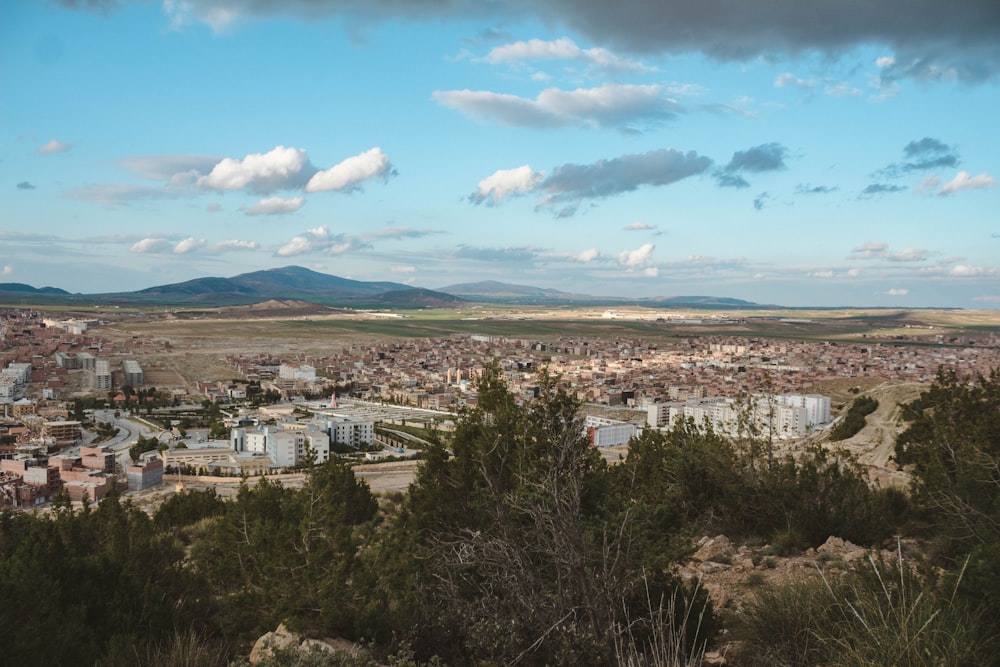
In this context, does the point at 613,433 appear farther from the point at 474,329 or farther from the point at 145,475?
the point at 474,329

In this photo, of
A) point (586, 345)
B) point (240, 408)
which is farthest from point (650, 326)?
point (240, 408)

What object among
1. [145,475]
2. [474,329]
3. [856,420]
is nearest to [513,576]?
[856,420]

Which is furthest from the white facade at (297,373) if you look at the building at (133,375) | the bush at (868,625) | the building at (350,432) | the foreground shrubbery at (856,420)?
the bush at (868,625)

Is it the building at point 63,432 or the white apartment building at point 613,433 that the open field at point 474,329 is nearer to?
the building at point 63,432

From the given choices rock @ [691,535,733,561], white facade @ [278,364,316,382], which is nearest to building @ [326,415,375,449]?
white facade @ [278,364,316,382]

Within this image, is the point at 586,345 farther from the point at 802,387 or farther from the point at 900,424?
the point at 900,424

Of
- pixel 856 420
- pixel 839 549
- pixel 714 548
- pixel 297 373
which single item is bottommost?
pixel 297 373
